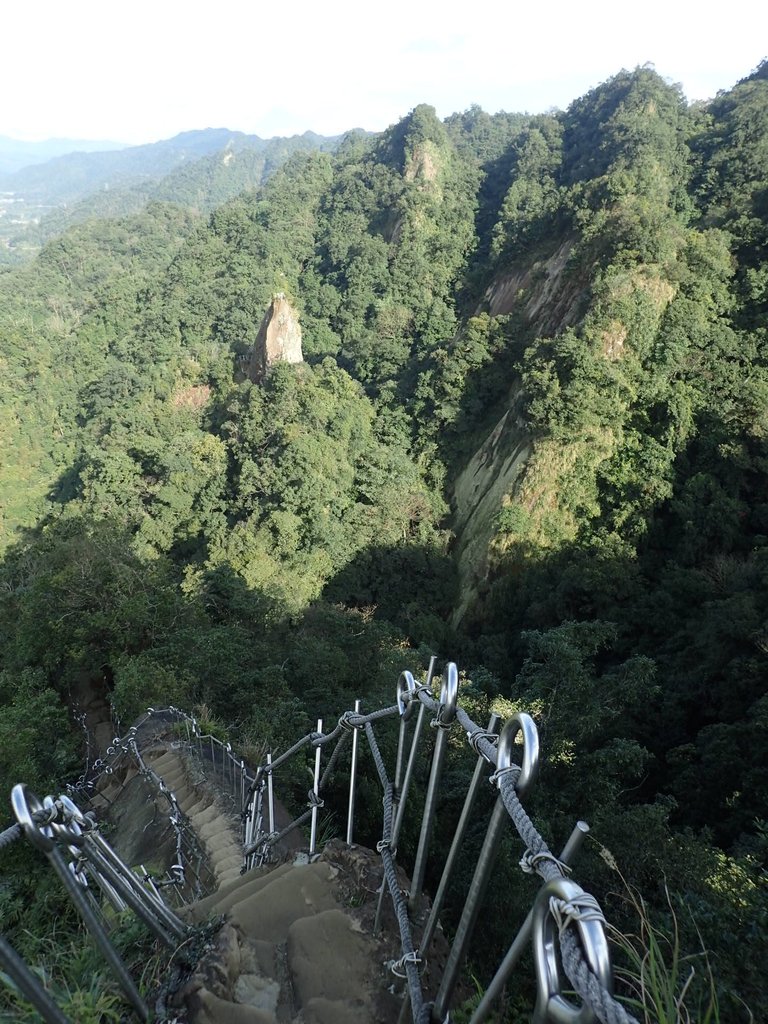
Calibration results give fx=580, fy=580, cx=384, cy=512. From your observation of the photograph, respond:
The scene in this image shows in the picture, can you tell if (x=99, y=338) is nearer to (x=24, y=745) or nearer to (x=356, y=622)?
(x=356, y=622)

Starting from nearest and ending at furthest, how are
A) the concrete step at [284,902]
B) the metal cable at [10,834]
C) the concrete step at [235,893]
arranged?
the metal cable at [10,834] < the concrete step at [284,902] < the concrete step at [235,893]

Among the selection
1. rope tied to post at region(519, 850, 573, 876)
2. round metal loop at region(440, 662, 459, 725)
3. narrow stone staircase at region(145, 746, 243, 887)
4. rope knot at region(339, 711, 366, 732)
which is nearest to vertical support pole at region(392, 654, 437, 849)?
round metal loop at region(440, 662, 459, 725)

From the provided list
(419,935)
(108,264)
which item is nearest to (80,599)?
(419,935)

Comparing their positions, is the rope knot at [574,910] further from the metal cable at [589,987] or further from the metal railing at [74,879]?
the metal railing at [74,879]

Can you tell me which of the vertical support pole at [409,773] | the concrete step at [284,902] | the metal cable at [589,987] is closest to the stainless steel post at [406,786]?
the vertical support pole at [409,773]

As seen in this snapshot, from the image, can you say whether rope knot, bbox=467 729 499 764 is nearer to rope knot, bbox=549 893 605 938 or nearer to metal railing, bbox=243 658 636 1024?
metal railing, bbox=243 658 636 1024

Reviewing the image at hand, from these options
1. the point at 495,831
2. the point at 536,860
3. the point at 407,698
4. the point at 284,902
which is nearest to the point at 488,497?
the point at 407,698
